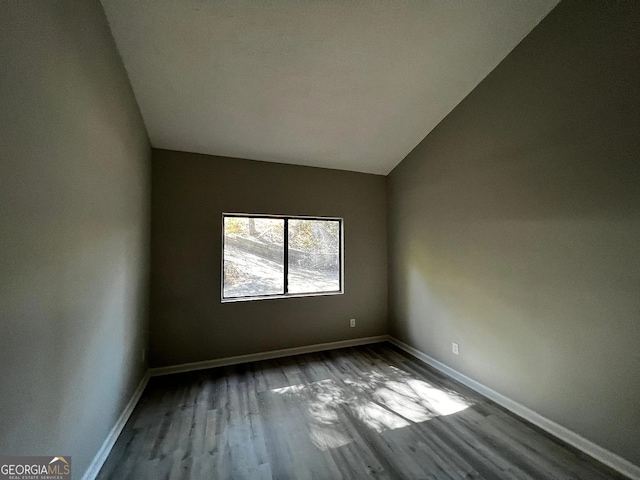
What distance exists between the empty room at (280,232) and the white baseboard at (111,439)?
21mm

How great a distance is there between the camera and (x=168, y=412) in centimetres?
226

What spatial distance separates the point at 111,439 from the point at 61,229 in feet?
5.31

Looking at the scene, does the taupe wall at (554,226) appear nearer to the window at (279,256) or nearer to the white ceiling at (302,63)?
the white ceiling at (302,63)

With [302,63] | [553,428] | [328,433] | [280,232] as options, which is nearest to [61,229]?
[302,63]

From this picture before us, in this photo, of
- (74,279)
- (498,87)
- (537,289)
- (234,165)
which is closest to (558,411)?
(537,289)

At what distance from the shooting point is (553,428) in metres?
2.01

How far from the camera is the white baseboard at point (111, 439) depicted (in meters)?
1.59

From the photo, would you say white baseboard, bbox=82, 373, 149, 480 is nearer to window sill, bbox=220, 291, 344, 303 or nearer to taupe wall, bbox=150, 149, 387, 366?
taupe wall, bbox=150, 149, 387, 366

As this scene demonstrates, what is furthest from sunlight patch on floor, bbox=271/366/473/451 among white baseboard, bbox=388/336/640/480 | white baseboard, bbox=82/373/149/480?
white baseboard, bbox=82/373/149/480

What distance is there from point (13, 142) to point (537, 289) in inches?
129

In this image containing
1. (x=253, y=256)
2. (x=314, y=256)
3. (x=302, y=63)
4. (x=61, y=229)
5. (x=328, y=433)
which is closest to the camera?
(x=61, y=229)

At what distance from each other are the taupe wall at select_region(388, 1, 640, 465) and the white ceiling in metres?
0.38

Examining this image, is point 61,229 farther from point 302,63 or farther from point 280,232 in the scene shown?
point 280,232

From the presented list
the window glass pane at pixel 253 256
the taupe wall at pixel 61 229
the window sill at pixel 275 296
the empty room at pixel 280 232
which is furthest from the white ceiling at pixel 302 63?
the window sill at pixel 275 296
